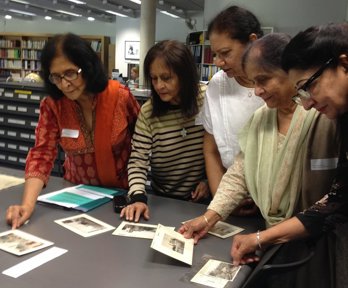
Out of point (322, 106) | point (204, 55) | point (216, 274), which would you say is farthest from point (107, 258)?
point (204, 55)

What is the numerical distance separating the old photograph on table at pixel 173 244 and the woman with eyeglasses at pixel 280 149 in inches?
2.2

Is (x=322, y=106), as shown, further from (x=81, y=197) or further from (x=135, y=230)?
(x=81, y=197)

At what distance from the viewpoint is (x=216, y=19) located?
1509 millimetres

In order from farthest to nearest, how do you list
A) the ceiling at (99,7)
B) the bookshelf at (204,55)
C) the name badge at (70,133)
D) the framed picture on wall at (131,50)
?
the framed picture on wall at (131,50) → the ceiling at (99,7) → the bookshelf at (204,55) → the name badge at (70,133)

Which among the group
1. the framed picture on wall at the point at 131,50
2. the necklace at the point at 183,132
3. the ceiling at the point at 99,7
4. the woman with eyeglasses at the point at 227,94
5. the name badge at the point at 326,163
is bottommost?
the name badge at the point at 326,163

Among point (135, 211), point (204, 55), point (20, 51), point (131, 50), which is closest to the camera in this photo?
point (135, 211)

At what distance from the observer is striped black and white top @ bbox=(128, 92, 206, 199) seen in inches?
64.1

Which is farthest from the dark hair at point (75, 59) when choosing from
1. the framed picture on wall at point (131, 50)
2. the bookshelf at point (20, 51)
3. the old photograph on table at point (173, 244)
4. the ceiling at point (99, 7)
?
the framed picture on wall at point (131, 50)

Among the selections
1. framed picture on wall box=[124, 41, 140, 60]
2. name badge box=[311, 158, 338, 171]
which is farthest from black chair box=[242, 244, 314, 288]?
framed picture on wall box=[124, 41, 140, 60]

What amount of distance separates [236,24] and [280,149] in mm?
533

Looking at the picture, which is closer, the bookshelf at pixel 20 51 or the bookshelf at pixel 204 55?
the bookshelf at pixel 204 55

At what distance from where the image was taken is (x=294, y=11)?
20.3 feet

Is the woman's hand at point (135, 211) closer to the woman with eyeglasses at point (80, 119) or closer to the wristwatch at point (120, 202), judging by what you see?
the wristwatch at point (120, 202)

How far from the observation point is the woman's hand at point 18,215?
1.38m
